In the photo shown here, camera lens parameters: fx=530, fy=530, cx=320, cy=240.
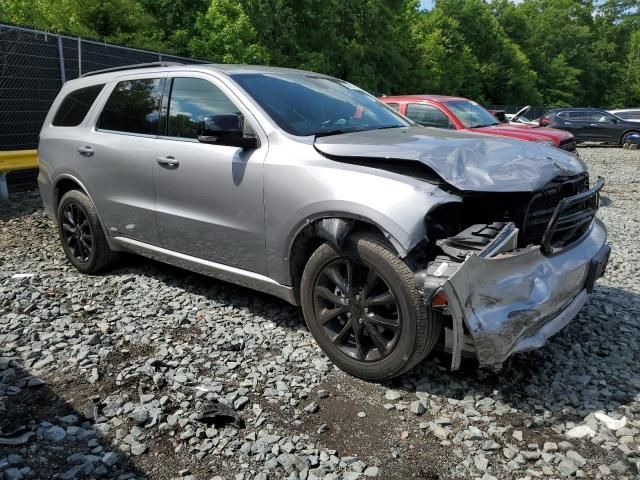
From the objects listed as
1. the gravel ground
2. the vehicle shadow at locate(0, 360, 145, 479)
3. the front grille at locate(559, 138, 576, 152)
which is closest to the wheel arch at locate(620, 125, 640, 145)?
the front grille at locate(559, 138, 576, 152)

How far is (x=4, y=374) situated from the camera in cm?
326

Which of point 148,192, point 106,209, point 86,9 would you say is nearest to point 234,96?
point 148,192

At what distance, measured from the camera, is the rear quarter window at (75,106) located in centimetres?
484

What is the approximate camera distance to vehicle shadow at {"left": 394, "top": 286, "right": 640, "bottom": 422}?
2920 mm

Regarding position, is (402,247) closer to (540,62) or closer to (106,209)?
(106,209)

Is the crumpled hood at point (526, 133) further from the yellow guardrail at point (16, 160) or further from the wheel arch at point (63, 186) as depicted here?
the yellow guardrail at point (16, 160)

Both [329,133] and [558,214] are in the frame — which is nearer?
[558,214]

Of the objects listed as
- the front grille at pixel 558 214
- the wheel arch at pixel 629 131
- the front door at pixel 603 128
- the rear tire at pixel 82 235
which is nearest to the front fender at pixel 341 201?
the front grille at pixel 558 214

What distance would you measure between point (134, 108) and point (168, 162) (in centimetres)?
80

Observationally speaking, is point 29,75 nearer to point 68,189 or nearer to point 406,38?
point 68,189

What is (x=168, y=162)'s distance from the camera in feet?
12.9

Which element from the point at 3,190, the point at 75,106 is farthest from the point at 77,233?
the point at 3,190

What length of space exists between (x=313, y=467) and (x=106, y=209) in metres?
3.06

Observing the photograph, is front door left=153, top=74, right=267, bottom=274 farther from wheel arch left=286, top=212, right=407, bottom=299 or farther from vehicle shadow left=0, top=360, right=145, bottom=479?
vehicle shadow left=0, top=360, right=145, bottom=479
